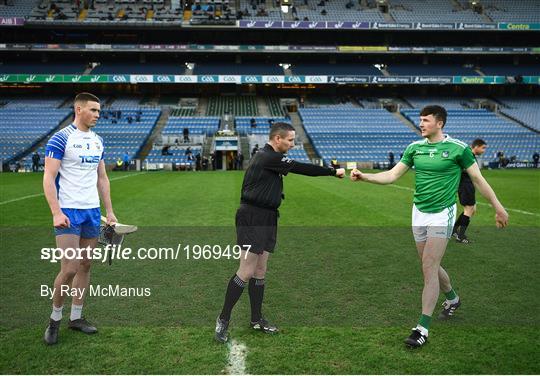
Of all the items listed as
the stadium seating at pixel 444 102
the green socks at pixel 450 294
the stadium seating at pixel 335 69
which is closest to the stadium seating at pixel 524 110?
the stadium seating at pixel 444 102

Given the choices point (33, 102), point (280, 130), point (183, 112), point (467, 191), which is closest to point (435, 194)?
point (280, 130)

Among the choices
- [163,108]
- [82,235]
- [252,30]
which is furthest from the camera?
[252,30]

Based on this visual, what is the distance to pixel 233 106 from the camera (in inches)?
2057

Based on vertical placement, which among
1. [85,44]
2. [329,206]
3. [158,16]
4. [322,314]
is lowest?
[329,206]

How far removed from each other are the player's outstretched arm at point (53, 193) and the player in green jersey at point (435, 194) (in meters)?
3.70

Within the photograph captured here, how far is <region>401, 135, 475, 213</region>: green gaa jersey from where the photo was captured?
4.68 metres

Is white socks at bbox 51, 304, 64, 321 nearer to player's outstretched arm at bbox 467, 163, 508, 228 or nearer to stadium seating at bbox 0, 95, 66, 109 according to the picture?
player's outstretched arm at bbox 467, 163, 508, 228

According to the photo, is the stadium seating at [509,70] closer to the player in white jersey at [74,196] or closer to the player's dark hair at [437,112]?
the player's dark hair at [437,112]

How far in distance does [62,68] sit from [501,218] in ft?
187

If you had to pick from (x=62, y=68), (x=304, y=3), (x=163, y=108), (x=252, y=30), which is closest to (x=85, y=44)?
(x=62, y=68)

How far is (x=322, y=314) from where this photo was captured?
5375 mm

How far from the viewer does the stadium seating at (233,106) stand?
50344 mm

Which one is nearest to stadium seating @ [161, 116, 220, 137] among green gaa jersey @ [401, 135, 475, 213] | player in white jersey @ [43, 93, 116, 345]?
player in white jersey @ [43, 93, 116, 345]

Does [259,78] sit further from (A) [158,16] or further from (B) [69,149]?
(B) [69,149]
